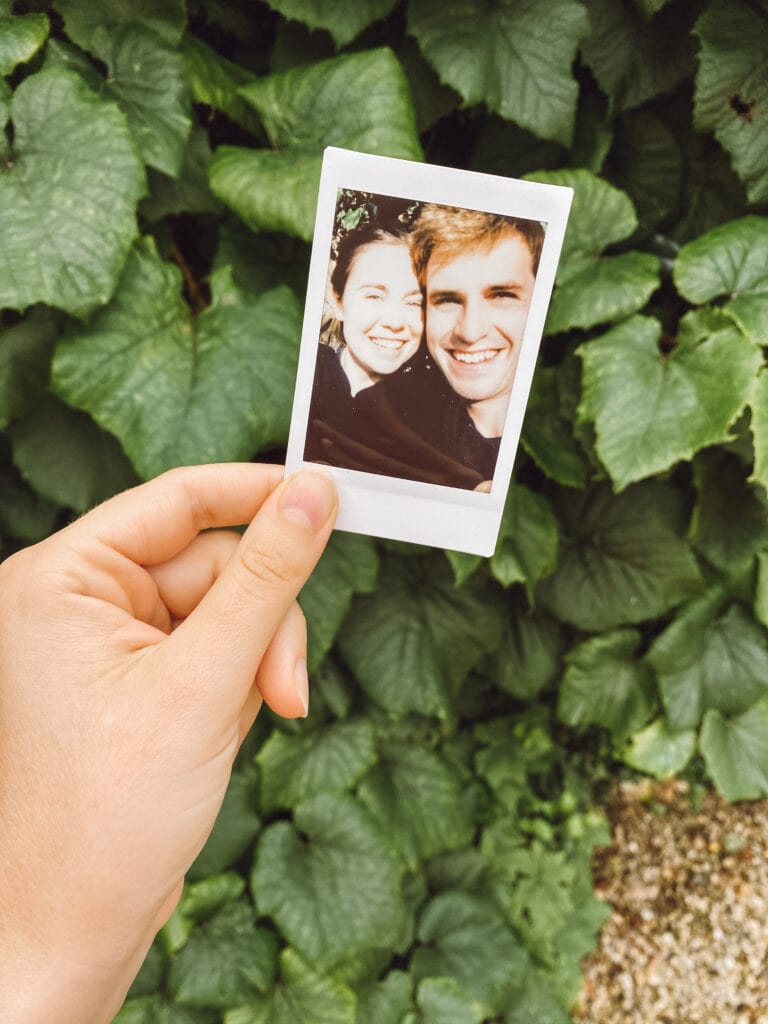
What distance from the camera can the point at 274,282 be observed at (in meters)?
1.38

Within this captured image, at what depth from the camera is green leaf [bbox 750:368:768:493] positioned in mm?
1135

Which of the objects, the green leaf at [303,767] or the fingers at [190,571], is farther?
the green leaf at [303,767]

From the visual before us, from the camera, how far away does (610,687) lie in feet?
6.11

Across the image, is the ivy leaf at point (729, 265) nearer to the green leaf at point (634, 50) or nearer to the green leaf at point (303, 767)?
the green leaf at point (634, 50)

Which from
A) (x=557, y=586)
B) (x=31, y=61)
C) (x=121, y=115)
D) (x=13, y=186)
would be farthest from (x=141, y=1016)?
(x=31, y=61)

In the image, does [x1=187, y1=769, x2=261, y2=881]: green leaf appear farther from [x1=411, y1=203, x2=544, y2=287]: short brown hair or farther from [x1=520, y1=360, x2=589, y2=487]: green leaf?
[x1=411, y1=203, x2=544, y2=287]: short brown hair

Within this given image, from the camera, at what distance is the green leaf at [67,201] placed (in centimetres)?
107

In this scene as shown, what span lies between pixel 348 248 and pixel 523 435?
0.63 m

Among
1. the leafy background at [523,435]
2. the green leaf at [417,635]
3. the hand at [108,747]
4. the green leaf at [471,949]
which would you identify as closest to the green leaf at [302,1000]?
the leafy background at [523,435]

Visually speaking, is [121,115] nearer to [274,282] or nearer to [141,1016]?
[274,282]

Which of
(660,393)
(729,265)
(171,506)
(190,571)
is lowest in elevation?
(190,571)

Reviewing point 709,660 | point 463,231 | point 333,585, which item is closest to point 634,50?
point 463,231

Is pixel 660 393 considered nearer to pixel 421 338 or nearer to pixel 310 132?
pixel 421 338

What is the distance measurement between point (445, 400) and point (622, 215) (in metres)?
0.63
